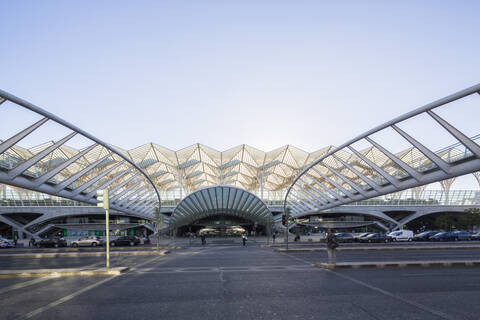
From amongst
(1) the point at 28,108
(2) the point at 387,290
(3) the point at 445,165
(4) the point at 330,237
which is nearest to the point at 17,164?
(1) the point at 28,108

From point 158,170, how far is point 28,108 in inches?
2168

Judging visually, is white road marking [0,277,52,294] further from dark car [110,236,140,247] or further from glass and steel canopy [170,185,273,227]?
glass and steel canopy [170,185,273,227]

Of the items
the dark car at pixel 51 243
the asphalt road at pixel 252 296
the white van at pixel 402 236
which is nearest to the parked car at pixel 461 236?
the white van at pixel 402 236

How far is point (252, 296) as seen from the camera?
871 cm

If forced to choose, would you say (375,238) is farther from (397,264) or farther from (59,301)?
(59,301)

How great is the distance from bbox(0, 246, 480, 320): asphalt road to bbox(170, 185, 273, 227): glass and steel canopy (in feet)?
148

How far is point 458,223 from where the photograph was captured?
70875 millimetres

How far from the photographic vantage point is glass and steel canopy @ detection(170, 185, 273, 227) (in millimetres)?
59219

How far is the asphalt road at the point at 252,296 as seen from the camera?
23.0ft

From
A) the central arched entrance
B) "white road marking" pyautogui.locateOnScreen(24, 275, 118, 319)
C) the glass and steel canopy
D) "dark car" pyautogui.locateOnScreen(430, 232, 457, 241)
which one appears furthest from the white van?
"white road marking" pyautogui.locateOnScreen(24, 275, 118, 319)

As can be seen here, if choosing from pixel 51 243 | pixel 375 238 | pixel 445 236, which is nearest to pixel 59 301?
pixel 51 243

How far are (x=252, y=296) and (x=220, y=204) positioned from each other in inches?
2210

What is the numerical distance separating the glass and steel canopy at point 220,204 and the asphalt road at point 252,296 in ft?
148

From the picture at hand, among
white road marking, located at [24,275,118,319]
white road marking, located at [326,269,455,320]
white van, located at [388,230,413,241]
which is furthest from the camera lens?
white van, located at [388,230,413,241]
